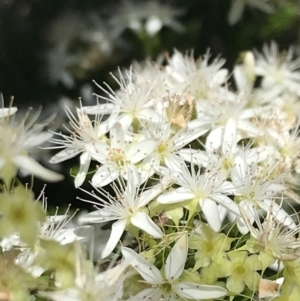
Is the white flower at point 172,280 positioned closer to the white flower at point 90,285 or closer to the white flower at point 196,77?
the white flower at point 90,285

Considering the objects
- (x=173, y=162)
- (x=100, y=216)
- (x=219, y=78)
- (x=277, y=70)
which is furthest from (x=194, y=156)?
(x=277, y=70)

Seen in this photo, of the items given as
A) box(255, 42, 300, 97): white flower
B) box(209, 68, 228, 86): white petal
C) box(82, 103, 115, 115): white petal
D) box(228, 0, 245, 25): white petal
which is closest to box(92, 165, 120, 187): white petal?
box(82, 103, 115, 115): white petal

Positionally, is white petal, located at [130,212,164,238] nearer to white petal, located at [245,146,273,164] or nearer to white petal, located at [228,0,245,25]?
white petal, located at [245,146,273,164]

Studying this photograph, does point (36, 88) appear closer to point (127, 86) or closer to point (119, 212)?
point (127, 86)

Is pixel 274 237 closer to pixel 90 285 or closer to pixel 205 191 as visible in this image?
Result: pixel 205 191

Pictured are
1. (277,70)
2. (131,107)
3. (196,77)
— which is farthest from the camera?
(277,70)

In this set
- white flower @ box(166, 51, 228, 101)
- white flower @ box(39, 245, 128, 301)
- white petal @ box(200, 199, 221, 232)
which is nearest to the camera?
white flower @ box(39, 245, 128, 301)
